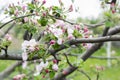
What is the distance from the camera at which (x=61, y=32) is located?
1374 mm

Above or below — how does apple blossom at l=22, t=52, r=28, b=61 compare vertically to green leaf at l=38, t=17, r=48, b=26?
below

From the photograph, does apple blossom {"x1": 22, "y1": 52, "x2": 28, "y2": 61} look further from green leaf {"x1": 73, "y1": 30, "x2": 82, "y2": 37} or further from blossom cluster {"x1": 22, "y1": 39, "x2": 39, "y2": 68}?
green leaf {"x1": 73, "y1": 30, "x2": 82, "y2": 37}

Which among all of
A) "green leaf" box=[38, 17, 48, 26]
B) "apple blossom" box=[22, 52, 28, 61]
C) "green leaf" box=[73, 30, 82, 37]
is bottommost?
"apple blossom" box=[22, 52, 28, 61]

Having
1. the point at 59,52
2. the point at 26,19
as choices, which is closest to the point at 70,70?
the point at 59,52

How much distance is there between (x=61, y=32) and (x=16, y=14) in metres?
0.24

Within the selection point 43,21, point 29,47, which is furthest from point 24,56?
point 43,21

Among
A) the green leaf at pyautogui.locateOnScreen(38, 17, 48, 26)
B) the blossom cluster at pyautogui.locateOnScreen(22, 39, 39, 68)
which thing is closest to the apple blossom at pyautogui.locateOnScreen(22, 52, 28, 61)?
the blossom cluster at pyautogui.locateOnScreen(22, 39, 39, 68)

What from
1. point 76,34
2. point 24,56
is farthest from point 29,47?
point 76,34

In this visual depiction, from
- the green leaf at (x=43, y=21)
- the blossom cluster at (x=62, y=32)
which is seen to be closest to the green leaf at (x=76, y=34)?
the blossom cluster at (x=62, y=32)

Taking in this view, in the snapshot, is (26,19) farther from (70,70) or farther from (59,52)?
(70,70)

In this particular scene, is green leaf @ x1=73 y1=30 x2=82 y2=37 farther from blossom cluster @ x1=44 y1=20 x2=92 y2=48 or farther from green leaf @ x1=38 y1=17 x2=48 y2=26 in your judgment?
green leaf @ x1=38 y1=17 x2=48 y2=26

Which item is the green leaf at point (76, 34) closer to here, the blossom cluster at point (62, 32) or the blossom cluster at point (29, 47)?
the blossom cluster at point (62, 32)

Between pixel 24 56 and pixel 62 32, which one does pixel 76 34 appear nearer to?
pixel 62 32

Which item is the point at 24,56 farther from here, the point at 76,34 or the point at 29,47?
the point at 76,34
